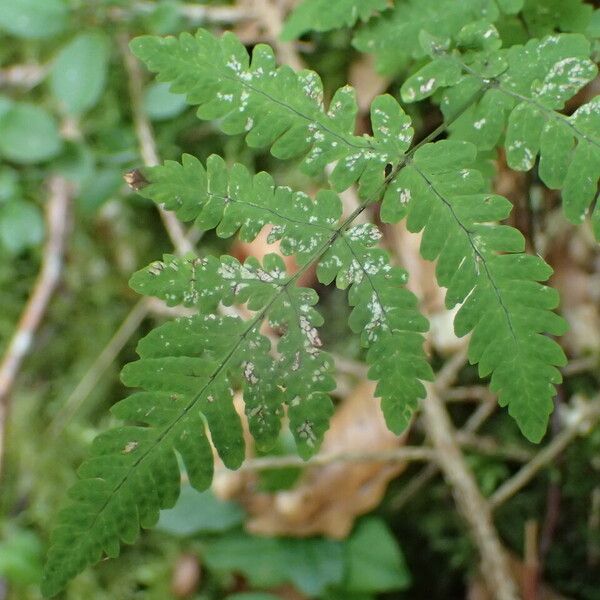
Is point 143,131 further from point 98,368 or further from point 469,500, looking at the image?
point 469,500

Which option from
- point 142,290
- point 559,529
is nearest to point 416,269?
point 559,529

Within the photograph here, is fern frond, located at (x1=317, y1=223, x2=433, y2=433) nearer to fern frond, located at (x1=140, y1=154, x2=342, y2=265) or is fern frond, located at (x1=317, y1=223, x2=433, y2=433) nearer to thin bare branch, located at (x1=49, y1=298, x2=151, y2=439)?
fern frond, located at (x1=140, y1=154, x2=342, y2=265)

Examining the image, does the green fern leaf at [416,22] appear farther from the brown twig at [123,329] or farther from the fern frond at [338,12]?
the brown twig at [123,329]

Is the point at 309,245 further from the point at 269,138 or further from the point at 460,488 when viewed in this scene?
the point at 460,488

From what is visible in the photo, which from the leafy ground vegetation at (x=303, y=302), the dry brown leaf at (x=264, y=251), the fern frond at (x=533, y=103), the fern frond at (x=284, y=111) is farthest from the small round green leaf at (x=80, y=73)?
the fern frond at (x=533, y=103)

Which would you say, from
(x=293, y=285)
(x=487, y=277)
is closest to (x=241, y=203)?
(x=293, y=285)

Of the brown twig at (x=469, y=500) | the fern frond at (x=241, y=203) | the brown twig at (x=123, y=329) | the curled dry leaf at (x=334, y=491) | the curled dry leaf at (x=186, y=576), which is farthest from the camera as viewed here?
the brown twig at (x=123, y=329)
